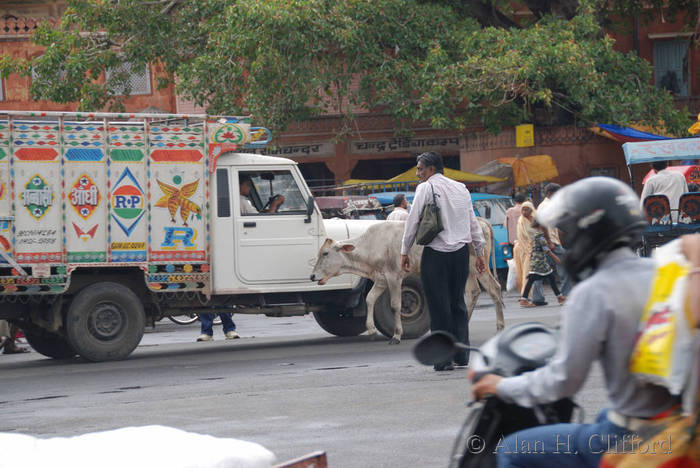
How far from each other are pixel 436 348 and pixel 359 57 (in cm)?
2218

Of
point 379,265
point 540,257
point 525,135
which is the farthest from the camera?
point 525,135

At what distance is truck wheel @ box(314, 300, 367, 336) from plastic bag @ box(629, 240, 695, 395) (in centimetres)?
1124

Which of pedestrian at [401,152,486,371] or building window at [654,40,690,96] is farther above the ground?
building window at [654,40,690,96]

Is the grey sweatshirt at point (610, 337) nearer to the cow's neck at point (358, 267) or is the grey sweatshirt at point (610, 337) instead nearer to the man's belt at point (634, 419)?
the man's belt at point (634, 419)

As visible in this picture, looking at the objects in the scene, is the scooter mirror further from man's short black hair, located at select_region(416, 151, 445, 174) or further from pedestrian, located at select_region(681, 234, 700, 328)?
man's short black hair, located at select_region(416, 151, 445, 174)

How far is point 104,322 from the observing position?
1255cm

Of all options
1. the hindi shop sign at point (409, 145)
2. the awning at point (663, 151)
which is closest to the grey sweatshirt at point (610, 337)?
the awning at point (663, 151)

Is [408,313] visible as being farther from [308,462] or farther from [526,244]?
[308,462]

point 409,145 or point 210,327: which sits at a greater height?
point 409,145

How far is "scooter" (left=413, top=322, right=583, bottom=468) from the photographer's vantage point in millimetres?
3402

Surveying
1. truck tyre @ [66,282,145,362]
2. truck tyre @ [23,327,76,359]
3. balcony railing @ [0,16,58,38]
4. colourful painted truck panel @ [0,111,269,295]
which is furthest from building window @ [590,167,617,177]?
truck tyre @ [66,282,145,362]

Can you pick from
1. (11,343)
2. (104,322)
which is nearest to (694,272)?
(104,322)

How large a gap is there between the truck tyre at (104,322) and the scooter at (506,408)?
9.50m

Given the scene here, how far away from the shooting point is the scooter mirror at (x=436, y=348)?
12.1 ft
